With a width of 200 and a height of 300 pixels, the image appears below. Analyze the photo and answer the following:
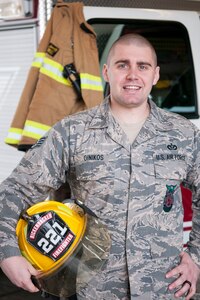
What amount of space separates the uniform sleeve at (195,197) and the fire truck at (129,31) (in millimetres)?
1061

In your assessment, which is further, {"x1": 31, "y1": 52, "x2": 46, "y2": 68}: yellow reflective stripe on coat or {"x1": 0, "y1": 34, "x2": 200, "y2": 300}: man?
{"x1": 31, "y1": 52, "x2": 46, "y2": 68}: yellow reflective stripe on coat

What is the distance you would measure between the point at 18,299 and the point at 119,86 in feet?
7.27

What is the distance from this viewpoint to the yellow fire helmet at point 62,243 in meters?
1.98

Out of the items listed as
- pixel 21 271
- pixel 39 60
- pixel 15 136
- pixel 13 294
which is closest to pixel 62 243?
pixel 21 271

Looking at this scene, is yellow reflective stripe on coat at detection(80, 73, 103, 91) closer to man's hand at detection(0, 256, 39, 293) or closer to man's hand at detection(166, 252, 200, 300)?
man's hand at detection(166, 252, 200, 300)

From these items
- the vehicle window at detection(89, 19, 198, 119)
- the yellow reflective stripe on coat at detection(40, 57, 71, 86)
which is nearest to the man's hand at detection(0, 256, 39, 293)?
the yellow reflective stripe on coat at detection(40, 57, 71, 86)

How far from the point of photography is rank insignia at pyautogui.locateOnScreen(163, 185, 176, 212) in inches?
87.0

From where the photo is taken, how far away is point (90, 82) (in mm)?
3045

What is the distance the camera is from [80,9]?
3.13m

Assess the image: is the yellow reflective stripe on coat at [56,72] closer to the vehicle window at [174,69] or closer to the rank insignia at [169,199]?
the vehicle window at [174,69]

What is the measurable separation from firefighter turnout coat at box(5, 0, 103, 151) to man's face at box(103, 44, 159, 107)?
2.33 feet

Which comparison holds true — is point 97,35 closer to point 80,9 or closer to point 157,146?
point 80,9

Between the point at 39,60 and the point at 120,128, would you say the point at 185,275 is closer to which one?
the point at 120,128

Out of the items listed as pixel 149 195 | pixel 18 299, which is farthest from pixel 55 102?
pixel 18 299
